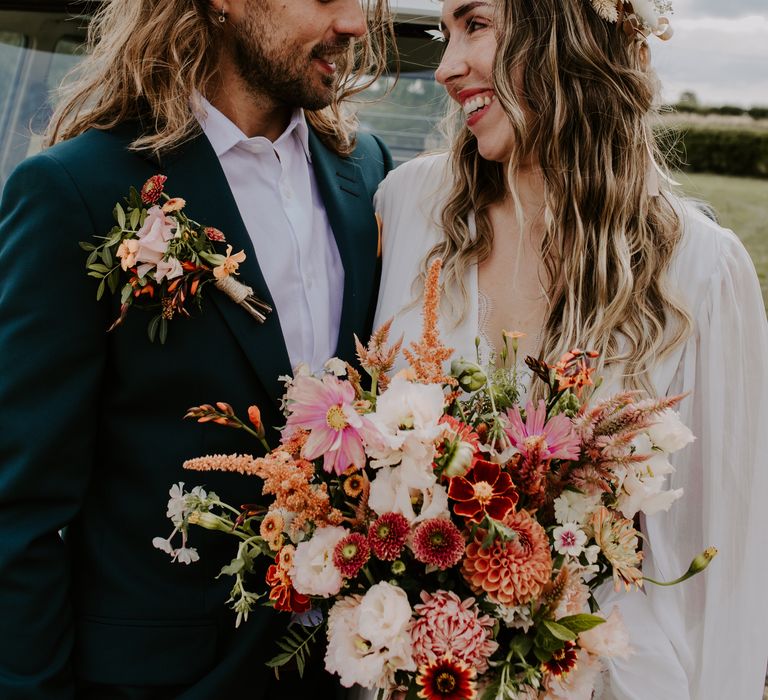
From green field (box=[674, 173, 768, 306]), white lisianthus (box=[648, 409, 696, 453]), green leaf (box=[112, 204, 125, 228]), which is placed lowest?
green field (box=[674, 173, 768, 306])

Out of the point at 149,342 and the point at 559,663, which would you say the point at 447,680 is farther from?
the point at 149,342

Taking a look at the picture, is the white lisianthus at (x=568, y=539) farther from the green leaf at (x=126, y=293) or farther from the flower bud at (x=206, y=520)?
the green leaf at (x=126, y=293)

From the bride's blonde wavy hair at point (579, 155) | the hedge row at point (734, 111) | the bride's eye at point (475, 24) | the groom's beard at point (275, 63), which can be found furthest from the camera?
the hedge row at point (734, 111)

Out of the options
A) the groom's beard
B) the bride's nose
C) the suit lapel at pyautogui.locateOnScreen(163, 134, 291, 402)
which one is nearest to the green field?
the bride's nose

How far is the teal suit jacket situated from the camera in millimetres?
1867

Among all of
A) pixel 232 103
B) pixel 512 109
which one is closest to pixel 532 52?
pixel 512 109

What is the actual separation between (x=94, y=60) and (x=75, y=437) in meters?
1.13

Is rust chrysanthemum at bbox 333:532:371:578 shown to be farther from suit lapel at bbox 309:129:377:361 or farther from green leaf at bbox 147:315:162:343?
suit lapel at bbox 309:129:377:361

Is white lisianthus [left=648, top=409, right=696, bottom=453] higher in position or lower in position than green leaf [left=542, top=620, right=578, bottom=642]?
higher

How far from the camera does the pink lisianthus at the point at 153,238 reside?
1.91m

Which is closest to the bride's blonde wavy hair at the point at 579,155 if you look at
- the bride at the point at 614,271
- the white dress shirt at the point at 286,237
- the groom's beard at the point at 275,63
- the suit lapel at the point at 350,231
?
the bride at the point at 614,271

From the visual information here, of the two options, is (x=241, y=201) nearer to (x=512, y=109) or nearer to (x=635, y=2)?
(x=512, y=109)

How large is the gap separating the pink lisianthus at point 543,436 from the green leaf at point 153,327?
0.87 meters

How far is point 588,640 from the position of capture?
1.56m
